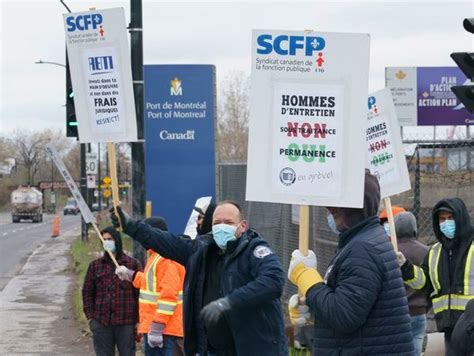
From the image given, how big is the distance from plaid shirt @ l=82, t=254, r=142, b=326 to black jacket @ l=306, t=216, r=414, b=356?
4250 mm

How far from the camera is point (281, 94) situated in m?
5.20

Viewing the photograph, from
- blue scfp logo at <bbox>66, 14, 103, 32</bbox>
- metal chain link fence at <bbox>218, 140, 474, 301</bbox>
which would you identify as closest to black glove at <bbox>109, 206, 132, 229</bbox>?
blue scfp logo at <bbox>66, 14, 103, 32</bbox>

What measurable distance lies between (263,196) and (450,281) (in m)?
2.05

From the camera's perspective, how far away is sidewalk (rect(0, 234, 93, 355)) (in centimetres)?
1252

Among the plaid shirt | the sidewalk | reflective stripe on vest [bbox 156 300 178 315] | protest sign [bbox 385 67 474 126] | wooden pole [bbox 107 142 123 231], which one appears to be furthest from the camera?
protest sign [bbox 385 67 474 126]

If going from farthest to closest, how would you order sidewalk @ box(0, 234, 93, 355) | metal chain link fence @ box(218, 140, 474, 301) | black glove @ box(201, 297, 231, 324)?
sidewalk @ box(0, 234, 93, 355), metal chain link fence @ box(218, 140, 474, 301), black glove @ box(201, 297, 231, 324)

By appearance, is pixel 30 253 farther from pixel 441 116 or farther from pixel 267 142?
pixel 267 142

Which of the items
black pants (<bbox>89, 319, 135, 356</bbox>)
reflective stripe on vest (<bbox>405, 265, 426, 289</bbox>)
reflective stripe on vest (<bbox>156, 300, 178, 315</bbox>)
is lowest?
black pants (<bbox>89, 319, 135, 356</bbox>)

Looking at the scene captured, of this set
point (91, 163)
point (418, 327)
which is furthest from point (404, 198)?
point (91, 163)

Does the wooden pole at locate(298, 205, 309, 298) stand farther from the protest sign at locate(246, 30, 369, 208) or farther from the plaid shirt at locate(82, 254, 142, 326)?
the plaid shirt at locate(82, 254, 142, 326)

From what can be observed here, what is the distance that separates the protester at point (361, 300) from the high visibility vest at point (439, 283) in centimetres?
217

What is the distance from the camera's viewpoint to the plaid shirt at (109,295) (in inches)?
334

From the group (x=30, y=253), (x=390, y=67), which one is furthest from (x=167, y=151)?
(x=30, y=253)

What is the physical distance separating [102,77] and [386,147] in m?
2.16
